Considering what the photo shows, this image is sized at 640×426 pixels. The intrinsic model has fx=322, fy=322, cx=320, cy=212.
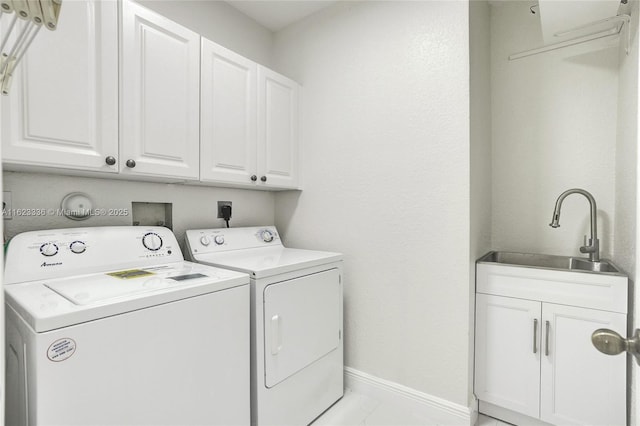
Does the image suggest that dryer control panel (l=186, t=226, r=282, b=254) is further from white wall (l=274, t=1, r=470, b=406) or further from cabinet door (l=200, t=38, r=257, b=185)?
cabinet door (l=200, t=38, r=257, b=185)

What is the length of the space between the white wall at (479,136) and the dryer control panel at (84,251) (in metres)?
1.65

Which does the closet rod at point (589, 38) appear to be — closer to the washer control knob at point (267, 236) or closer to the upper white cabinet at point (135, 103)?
the upper white cabinet at point (135, 103)

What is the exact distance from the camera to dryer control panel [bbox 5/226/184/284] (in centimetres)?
126

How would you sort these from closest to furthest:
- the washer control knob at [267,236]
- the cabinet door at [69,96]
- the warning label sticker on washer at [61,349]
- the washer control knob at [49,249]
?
the warning label sticker on washer at [61,349]
the cabinet door at [69,96]
the washer control knob at [49,249]
the washer control knob at [267,236]

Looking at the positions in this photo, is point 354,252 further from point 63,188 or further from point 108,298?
point 63,188

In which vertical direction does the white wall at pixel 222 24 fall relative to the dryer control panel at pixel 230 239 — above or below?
above

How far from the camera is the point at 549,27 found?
1.71 metres

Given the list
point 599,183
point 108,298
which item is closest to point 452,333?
point 599,183

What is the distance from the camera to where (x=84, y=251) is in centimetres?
142

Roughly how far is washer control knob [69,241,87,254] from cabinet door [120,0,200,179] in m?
0.37

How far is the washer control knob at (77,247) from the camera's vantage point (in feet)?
4.55

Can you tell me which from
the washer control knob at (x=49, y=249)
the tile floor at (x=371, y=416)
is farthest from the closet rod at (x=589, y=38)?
the washer control knob at (x=49, y=249)

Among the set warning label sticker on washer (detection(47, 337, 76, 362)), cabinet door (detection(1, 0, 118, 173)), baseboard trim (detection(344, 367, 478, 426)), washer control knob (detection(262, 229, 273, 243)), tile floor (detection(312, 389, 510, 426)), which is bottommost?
tile floor (detection(312, 389, 510, 426))

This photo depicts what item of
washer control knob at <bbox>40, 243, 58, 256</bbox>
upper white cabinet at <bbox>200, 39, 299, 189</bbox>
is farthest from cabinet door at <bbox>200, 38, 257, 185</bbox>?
washer control knob at <bbox>40, 243, 58, 256</bbox>
